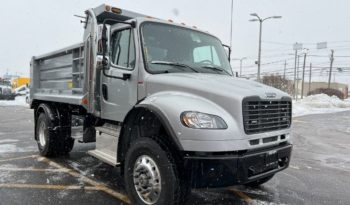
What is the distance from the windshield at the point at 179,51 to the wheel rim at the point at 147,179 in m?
1.29

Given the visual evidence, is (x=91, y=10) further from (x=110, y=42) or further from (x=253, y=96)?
(x=253, y=96)

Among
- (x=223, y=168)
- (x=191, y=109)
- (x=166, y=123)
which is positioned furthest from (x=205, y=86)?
(x=223, y=168)

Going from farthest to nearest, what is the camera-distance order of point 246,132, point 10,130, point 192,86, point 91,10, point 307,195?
point 10,130
point 91,10
point 307,195
point 192,86
point 246,132

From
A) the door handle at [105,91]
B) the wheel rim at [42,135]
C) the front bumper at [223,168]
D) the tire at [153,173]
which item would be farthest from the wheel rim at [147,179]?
the wheel rim at [42,135]

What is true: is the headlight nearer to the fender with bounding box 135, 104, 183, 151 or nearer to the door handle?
the fender with bounding box 135, 104, 183, 151

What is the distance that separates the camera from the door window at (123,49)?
5.31 meters

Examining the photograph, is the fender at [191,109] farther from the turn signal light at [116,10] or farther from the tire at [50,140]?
the tire at [50,140]

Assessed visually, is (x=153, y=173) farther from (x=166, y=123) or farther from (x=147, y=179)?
(x=166, y=123)

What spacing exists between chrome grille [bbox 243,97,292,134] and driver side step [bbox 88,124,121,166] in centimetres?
201

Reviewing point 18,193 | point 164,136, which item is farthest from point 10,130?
point 164,136

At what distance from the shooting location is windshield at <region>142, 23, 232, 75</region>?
515 cm

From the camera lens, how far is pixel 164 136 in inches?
177

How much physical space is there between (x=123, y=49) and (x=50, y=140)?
10.6 ft

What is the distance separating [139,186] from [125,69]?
1741 millimetres
